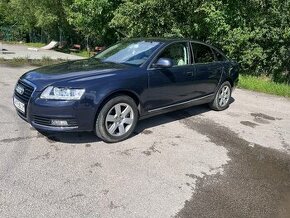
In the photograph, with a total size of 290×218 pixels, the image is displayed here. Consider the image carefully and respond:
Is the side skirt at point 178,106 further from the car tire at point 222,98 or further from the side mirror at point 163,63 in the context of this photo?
the side mirror at point 163,63

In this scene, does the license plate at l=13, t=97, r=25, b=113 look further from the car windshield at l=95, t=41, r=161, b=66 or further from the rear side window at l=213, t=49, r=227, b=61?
the rear side window at l=213, t=49, r=227, b=61

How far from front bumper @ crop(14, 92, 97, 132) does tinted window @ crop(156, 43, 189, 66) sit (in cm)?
169

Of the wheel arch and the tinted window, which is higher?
the tinted window

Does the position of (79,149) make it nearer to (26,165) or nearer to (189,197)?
Result: (26,165)

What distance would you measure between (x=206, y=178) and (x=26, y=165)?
226 cm

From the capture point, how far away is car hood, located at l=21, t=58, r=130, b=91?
15.0 ft

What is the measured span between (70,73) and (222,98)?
12.1 ft

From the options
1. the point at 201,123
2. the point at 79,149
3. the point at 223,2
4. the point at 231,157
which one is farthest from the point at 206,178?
the point at 223,2

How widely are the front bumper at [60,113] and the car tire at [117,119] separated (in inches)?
7.4

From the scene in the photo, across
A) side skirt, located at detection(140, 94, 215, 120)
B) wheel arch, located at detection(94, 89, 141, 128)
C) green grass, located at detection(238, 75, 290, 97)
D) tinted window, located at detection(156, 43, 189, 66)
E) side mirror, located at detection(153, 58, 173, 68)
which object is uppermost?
tinted window, located at detection(156, 43, 189, 66)

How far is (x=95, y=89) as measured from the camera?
4.59 meters

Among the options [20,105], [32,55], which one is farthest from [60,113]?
[32,55]

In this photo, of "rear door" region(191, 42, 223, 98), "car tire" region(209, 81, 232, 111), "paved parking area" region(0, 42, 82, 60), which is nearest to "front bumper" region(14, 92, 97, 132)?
"rear door" region(191, 42, 223, 98)

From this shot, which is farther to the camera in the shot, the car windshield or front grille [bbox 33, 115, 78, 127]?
the car windshield
